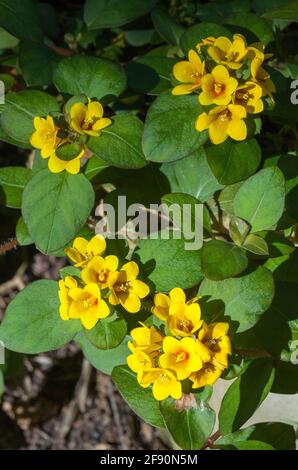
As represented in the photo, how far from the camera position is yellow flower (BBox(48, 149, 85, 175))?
108cm

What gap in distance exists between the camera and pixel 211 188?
1210 mm

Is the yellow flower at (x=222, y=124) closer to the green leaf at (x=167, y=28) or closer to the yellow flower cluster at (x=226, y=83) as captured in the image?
the yellow flower cluster at (x=226, y=83)

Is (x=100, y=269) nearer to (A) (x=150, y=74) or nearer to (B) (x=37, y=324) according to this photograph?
(B) (x=37, y=324)

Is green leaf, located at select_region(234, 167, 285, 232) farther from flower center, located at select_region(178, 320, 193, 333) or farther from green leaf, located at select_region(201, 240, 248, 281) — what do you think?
flower center, located at select_region(178, 320, 193, 333)

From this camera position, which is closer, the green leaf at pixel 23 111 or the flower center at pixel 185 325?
the flower center at pixel 185 325

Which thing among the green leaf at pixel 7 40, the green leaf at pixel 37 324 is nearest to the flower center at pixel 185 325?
the green leaf at pixel 37 324

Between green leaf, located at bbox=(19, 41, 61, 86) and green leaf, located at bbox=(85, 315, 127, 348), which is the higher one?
green leaf, located at bbox=(19, 41, 61, 86)

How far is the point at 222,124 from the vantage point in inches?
40.9

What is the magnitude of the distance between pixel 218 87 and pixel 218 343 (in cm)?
38

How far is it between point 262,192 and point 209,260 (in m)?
Result: 0.15

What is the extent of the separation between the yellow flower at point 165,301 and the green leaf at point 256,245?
0.13m

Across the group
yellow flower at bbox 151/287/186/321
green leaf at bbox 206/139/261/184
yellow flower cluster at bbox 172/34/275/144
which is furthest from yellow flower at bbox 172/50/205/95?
yellow flower at bbox 151/287/186/321

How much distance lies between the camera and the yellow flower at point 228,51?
3.38 ft
